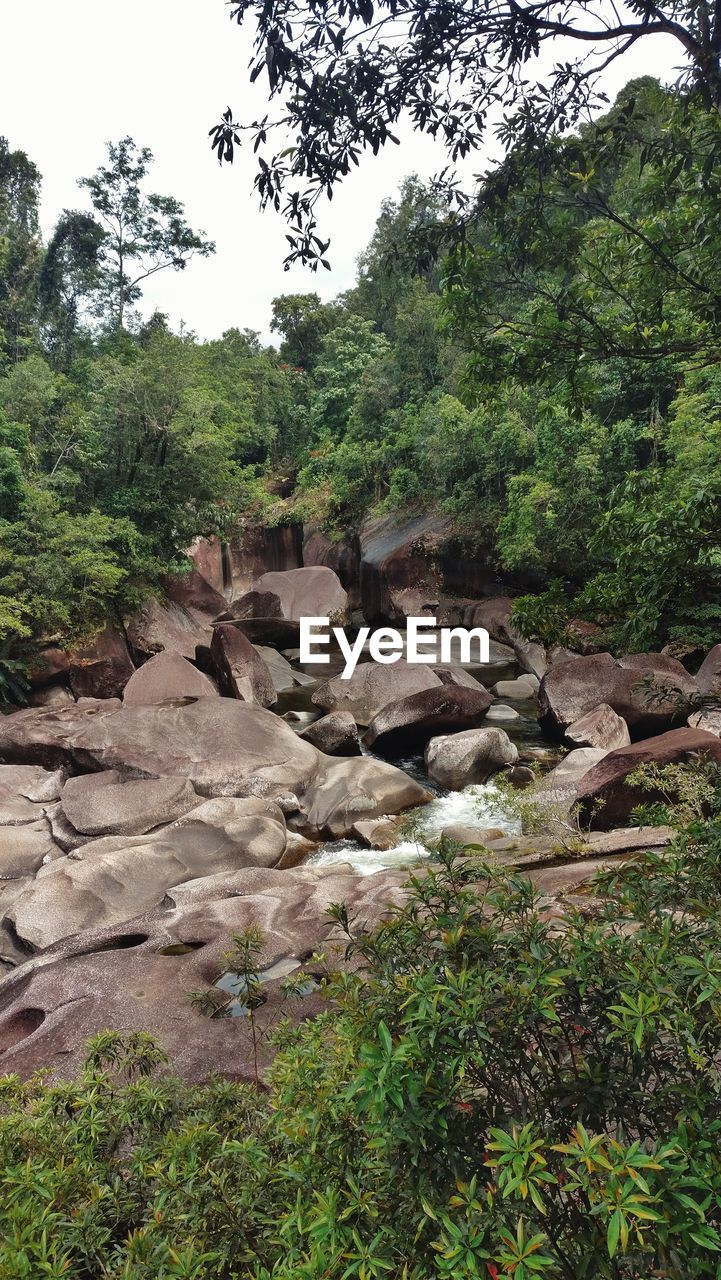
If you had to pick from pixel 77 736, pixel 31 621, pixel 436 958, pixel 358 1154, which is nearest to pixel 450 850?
pixel 436 958

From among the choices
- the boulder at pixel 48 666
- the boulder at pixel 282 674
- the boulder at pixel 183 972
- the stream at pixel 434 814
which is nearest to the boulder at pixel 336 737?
the stream at pixel 434 814

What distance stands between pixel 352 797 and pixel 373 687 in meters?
4.89

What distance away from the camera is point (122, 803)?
9336 millimetres

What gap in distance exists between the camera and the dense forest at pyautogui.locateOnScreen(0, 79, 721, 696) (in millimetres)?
3756

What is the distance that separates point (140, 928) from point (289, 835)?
3.16m

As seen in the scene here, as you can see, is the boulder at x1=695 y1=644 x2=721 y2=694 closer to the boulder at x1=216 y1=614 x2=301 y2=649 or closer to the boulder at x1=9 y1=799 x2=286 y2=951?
the boulder at x1=9 y1=799 x2=286 y2=951

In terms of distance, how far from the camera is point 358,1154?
6.77 feet

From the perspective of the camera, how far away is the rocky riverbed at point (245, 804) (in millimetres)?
5270

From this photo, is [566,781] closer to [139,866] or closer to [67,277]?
[139,866]

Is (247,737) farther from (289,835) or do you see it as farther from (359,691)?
(359,691)

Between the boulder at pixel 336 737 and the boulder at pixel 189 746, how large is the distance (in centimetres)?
87

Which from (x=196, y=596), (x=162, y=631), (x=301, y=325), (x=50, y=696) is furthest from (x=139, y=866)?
(x=301, y=325)

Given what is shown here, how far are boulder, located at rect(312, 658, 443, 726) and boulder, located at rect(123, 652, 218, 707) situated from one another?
2.46 m

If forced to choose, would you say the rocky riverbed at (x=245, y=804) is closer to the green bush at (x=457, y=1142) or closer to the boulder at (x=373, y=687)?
the boulder at (x=373, y=687)
